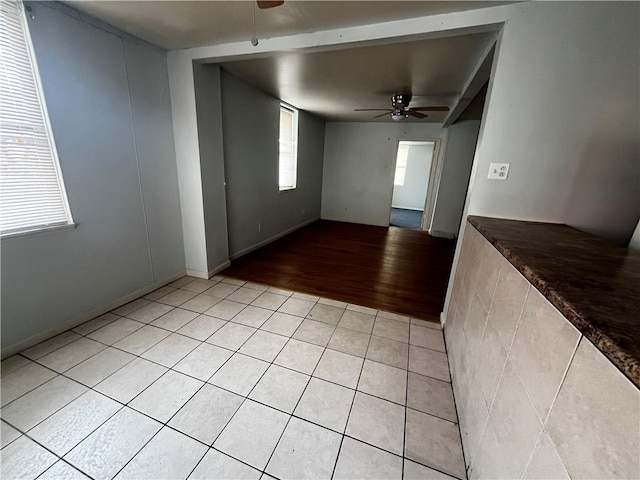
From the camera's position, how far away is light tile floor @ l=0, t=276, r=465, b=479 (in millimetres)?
1169

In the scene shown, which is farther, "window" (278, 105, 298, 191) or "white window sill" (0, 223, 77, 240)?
"window" (278, 105, 298, 191)

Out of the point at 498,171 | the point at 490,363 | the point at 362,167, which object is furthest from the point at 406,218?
the point at 490,363

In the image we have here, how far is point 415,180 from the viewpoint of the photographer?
885 centimetres

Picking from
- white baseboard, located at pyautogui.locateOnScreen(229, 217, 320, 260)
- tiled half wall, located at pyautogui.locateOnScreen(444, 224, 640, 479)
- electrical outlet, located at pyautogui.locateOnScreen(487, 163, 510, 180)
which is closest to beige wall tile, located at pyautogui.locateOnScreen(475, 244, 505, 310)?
tiled half wall, located at pyautogui.locateOnScreen(444, 224, 640, 479)

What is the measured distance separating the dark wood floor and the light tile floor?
0.48m

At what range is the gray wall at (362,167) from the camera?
5469mm

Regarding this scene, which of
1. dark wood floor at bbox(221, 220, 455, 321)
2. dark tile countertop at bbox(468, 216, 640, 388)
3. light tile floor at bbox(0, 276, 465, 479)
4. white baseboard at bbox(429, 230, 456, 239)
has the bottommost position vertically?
light tile floor at bbox(0, 276, 465, 479)

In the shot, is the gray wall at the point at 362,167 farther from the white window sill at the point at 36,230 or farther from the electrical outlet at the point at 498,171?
the white window sill at the point at 36,230

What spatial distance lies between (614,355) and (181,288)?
10.1 feet

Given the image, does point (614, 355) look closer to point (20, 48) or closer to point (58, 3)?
point (20, 48)

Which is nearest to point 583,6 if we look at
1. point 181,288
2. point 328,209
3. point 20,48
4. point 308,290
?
point 308,290

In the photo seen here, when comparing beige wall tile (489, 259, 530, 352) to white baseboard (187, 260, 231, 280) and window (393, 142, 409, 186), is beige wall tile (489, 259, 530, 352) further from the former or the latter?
window (393, 142, 409, 186)

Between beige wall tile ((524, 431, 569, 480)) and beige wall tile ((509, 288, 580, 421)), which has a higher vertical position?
beige wall tile ((509, 288, 580, 421))

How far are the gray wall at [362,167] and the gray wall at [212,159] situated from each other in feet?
11.7
